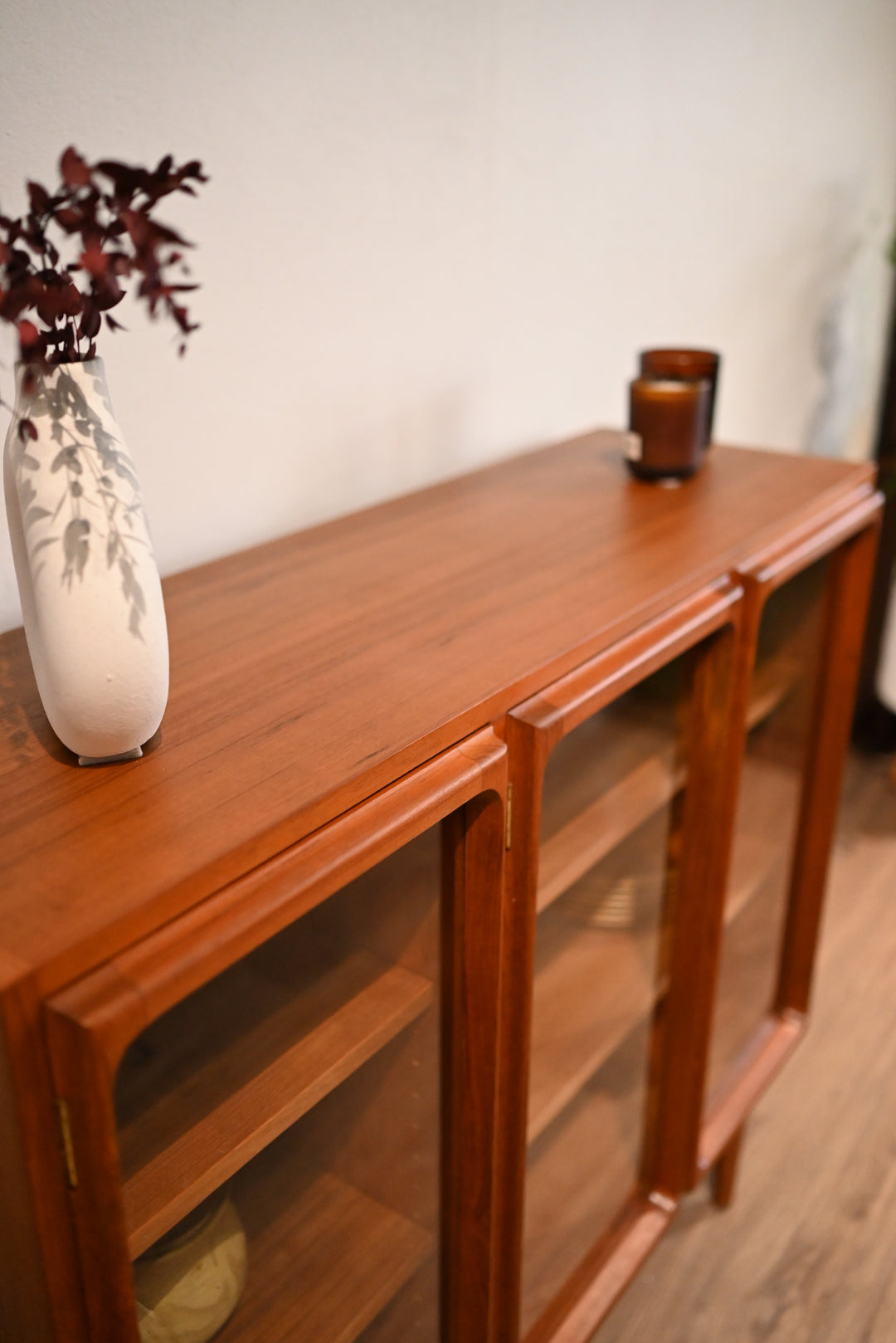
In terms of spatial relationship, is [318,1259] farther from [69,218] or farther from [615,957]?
[69,218]

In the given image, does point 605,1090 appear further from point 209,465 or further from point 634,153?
point 634,153

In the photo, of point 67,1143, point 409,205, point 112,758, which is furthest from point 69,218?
point 409,205

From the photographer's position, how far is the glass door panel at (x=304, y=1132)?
694 millimetres

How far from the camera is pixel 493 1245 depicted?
0.94 m

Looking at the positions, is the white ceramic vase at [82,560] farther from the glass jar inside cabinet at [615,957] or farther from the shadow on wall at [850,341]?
the shadow on wall at [850,341]

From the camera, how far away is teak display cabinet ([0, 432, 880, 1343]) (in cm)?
59

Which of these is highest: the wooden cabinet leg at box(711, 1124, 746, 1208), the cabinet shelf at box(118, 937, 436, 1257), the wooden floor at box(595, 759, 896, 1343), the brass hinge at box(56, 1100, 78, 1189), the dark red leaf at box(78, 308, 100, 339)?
the dark red leaf at box(78, 308, 100, 339)

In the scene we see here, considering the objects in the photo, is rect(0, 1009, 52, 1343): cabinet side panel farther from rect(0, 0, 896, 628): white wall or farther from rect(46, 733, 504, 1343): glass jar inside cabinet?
rect(0, 0, 896, 628): white wall

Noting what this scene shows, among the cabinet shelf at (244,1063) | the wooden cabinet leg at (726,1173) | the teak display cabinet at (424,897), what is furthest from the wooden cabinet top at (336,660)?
the wooden cabinet leg at (726,1173)

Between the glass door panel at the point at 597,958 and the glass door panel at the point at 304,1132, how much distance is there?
7.9 inches

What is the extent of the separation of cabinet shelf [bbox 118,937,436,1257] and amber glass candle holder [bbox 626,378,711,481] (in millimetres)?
676

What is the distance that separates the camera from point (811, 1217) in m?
1.64

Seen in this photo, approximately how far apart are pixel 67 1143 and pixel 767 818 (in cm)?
116

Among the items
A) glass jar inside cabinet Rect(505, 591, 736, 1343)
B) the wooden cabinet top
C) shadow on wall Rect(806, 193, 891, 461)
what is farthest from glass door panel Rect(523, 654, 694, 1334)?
shadow on wall Rect(806, 193, 891, 461)
